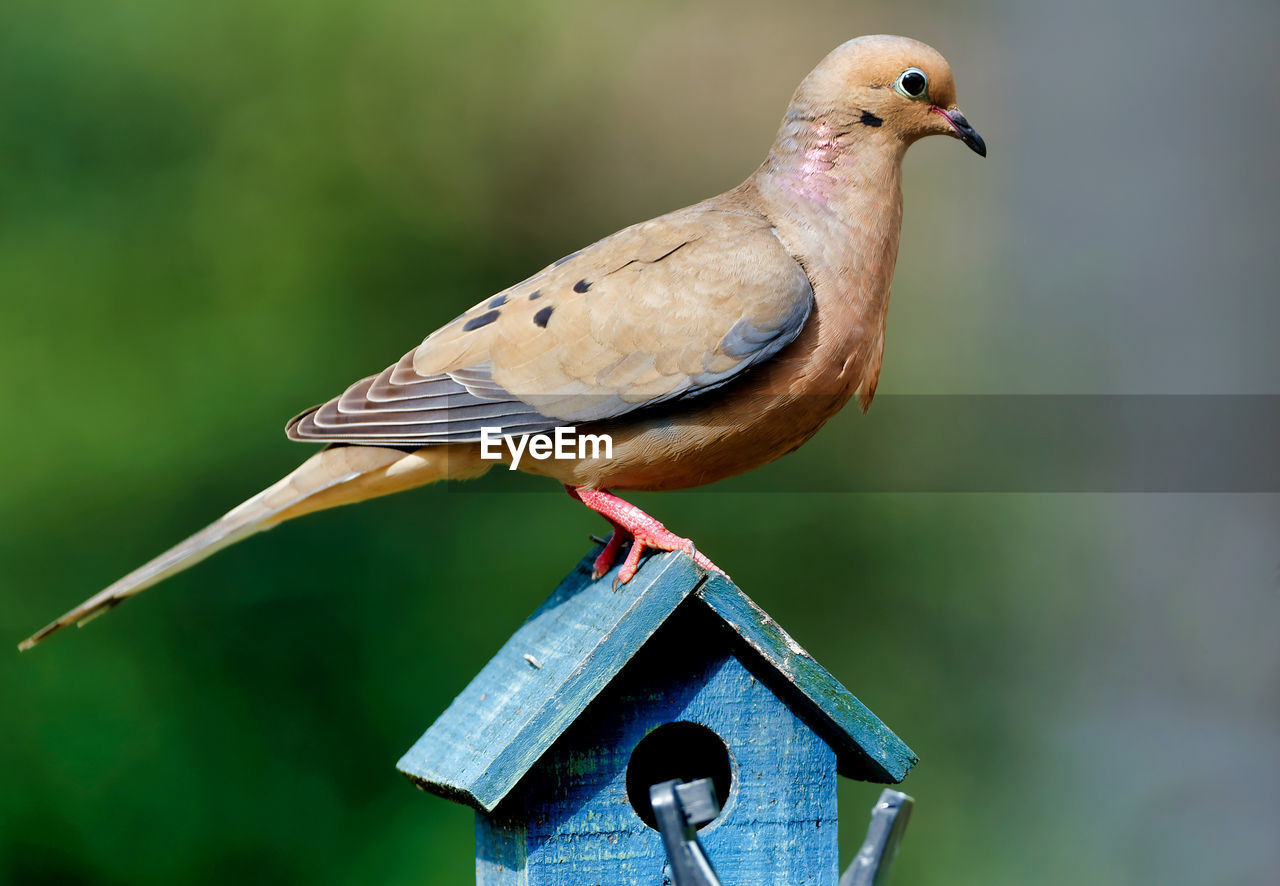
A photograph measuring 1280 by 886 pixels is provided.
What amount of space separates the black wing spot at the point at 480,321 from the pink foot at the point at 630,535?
Result: 0.38m

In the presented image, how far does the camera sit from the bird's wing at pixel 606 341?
235cm

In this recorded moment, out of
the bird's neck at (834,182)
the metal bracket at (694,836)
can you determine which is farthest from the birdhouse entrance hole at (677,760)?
the bird's neck at (834,182)

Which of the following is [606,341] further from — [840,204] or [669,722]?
[669,722]

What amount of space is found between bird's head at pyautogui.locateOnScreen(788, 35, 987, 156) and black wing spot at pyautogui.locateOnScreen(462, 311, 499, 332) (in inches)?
30.5

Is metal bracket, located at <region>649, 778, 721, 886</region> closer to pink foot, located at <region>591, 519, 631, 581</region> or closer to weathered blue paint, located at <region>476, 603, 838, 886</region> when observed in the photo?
weathered blue paint, located at <region>476, 603, 838, 886</region>

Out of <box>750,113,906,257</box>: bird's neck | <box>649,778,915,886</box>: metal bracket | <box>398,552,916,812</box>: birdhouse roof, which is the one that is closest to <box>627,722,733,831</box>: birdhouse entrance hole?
<box>398,552,916,812</box>: birdhouse roof

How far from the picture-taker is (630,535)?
248cm

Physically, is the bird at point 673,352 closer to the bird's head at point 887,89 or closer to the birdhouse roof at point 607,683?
the bird's head at point 887,89

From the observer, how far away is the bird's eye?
8.48 feet

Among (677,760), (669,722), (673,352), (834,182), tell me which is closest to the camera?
(669,722)

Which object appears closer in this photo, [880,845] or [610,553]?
[880,845]

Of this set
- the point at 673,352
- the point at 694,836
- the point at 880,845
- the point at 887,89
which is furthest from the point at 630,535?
the point at 887,89

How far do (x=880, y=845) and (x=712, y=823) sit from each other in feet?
1.11

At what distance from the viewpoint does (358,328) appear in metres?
4.96
